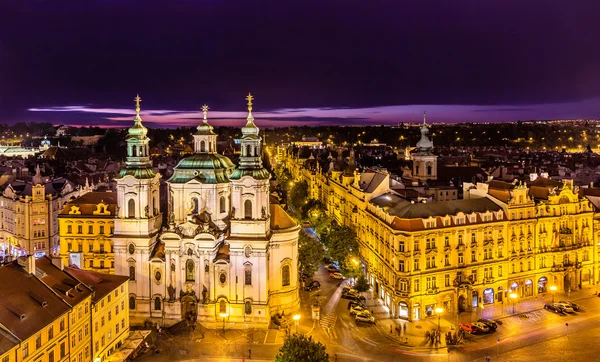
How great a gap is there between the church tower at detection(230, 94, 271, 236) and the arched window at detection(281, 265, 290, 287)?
5.20m

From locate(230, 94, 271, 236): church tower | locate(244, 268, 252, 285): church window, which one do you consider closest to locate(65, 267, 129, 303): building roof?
locate(244, 268, 252, 285): church window

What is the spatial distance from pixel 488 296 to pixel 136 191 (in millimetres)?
43391

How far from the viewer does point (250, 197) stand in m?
58.3

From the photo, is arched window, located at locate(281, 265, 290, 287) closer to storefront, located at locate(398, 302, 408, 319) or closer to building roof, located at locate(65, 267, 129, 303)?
storefront, located at locate(398, 302, 408, 319)

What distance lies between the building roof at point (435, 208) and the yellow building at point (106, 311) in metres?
31.5

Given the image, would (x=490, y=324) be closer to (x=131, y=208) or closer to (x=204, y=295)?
(x=204, y=295)

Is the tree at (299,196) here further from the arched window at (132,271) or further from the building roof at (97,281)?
the building roof at (97,281)

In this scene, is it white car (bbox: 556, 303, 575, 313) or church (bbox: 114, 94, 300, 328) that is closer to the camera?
church (bbox: 114, 94, 300, 328)

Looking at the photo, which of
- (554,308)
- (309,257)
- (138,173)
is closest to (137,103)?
(138,173)

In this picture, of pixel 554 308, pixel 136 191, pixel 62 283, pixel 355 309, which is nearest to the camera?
pixel 62 283

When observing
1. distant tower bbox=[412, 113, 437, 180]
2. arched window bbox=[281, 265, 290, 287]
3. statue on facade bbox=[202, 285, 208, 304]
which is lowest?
statue on facade bbox=[202, 285, 208, 304]

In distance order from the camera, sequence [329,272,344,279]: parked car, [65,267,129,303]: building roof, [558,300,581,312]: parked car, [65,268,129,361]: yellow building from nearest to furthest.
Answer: [65,268,129,361]: yellow building → [65,267,129,303]: building roof → [558,300,581,312]: parked car → [329,272,344,279]: parked car

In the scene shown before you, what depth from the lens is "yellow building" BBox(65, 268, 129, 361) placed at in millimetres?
47188

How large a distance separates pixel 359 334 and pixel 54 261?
31004 mm
